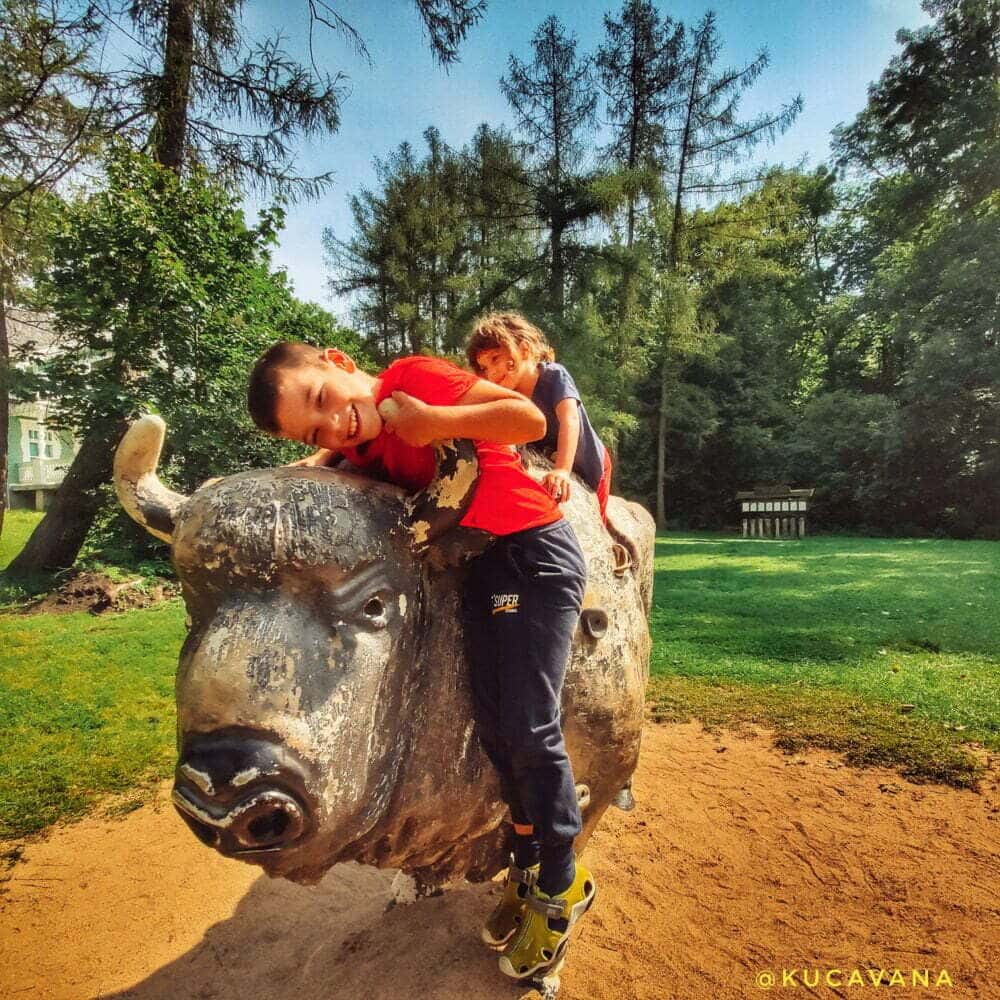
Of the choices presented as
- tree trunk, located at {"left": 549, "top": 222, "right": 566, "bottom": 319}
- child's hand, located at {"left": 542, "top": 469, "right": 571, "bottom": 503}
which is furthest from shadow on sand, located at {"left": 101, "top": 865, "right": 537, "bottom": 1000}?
tree trunk, located at {"left": 549, "top": 222, "right": 566, "bottom": 319}

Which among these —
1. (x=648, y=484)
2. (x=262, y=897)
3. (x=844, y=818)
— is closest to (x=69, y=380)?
(x=262, y=897)

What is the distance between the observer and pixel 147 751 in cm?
438

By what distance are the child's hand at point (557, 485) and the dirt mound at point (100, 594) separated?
27.2ft

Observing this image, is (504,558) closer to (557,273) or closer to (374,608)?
(374,608)

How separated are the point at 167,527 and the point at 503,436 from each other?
41.9 inches

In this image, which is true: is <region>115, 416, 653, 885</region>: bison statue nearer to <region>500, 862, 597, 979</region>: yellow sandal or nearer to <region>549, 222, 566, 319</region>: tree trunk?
<region>500, 862, 597, 979</region>: yellow sandal

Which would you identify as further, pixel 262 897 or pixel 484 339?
pixel 262 897

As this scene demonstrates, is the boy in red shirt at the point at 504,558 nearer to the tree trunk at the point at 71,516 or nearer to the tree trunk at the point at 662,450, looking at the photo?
the tree trunk at the point at 71,516

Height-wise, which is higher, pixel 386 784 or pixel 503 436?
pixel 503 436

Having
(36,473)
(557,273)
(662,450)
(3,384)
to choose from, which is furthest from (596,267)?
(36,473)

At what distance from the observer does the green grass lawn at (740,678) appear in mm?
4074

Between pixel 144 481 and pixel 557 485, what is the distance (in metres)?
1.28

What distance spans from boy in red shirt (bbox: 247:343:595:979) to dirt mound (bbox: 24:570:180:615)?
8.21 metres

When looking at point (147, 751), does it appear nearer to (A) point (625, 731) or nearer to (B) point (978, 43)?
(A) point (625, 731)
